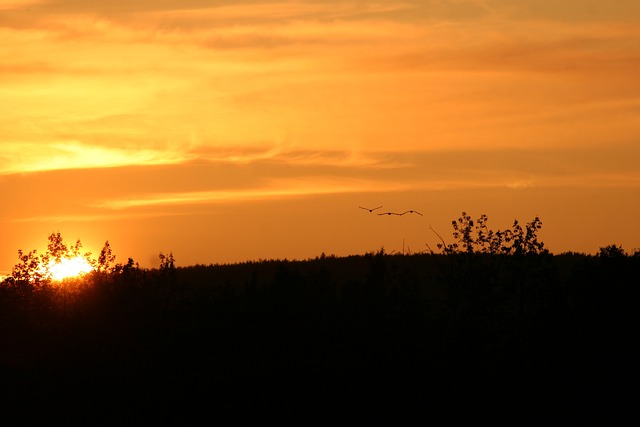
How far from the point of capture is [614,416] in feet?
98.2

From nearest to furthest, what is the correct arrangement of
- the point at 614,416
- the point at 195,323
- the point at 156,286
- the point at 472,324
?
the point at 614,416 → the point at 472,324 → the point at 195,323 → the point at 156,286

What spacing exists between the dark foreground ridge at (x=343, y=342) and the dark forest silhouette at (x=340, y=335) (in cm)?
4

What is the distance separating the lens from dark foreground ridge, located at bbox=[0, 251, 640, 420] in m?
30.7

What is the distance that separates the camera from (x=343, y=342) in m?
31.8

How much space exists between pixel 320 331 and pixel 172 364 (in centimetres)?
373

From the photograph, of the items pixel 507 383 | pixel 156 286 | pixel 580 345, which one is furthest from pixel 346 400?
pixel 156 286

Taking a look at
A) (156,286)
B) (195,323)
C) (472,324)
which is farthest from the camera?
(156,286)

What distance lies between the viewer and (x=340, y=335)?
32.1 metres

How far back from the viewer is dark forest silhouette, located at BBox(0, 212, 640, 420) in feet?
101

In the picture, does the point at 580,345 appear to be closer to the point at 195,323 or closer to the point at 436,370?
the point at 436,370

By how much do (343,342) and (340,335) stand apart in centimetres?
32

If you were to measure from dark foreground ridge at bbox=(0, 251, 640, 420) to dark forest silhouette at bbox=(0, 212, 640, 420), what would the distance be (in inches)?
1.5

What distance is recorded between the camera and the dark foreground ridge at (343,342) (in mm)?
30734

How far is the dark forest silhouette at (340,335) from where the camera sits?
30.9 metres
